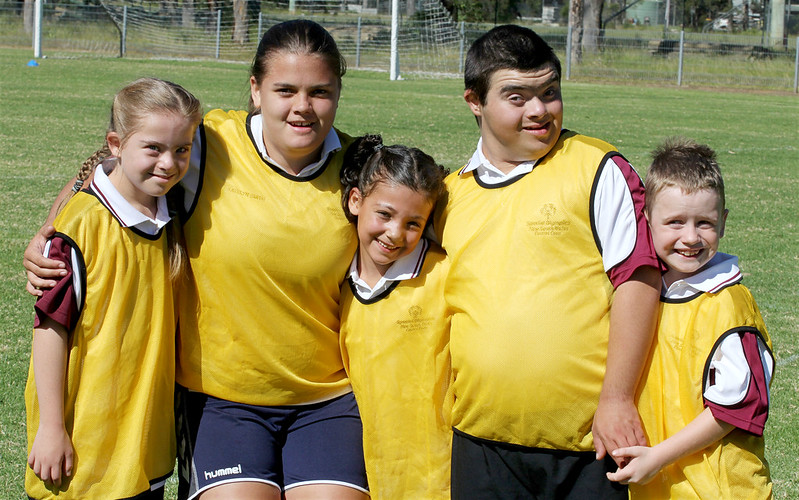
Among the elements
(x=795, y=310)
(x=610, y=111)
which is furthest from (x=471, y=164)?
(x=610, y=111)

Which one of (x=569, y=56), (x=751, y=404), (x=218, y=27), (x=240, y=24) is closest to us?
(x=751, y=404)

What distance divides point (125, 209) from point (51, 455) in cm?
71

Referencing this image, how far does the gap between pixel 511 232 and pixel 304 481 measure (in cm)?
99

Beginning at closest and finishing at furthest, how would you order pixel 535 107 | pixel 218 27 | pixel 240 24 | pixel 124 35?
pixel 535 107 < pixel 124 35 < pixel 218 27 < pixel 240 24

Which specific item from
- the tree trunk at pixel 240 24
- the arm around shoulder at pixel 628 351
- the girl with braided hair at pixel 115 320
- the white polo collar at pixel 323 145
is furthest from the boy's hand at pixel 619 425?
the tree trunk at pixel 240 24

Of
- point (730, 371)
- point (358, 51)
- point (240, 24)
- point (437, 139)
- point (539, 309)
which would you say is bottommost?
point (730, 371)

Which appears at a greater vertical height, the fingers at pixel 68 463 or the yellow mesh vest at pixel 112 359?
the yellow mesh vest at pixel 112 359

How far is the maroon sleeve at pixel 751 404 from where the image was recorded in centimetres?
232

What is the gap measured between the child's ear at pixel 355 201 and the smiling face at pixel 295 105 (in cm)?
18

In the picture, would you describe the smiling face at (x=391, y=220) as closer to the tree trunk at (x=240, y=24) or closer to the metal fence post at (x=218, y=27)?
the metal fence post at (x=218, y=27)

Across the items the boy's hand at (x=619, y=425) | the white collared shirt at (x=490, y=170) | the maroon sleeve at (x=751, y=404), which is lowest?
the boy's hand at (x=619, y=425)

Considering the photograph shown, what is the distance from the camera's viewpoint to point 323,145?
2.94m

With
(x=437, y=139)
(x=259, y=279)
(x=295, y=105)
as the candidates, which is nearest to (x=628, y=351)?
(x=259, y=279)

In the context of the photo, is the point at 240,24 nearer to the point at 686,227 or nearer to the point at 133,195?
the point at 133,195
